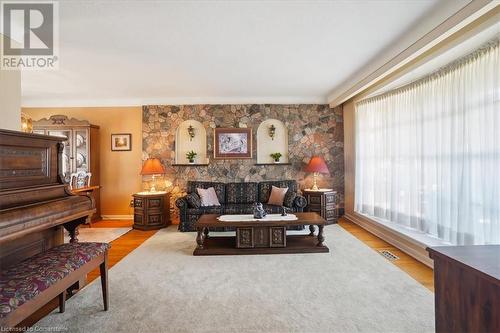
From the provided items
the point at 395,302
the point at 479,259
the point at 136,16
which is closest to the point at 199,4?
the point at 136,16

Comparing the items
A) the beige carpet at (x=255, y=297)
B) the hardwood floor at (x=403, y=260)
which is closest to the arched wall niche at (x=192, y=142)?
the beige carpet at (x=255, y=297)

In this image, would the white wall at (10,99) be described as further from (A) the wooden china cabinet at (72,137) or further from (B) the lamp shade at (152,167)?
(A) the wooden china cabinet at (72,137)

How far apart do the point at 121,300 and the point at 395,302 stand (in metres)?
2.50

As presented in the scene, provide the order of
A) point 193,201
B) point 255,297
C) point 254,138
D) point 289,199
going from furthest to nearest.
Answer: point 254,138, point 289,199, point 193,201, point 255,297

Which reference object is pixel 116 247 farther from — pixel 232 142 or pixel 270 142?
pixel 270 142

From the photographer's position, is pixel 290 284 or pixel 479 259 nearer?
pixel 479 259

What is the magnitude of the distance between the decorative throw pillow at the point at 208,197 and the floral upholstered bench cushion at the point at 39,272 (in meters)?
2.73

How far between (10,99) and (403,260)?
4872mm

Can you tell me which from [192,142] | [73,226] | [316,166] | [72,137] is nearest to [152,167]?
[192,142]

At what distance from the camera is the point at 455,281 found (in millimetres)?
1230

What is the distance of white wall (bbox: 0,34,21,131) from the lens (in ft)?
8.25

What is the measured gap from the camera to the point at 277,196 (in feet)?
16.5

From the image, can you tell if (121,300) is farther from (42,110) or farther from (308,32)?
(42,110)

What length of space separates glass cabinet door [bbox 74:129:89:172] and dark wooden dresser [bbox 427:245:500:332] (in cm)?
598
